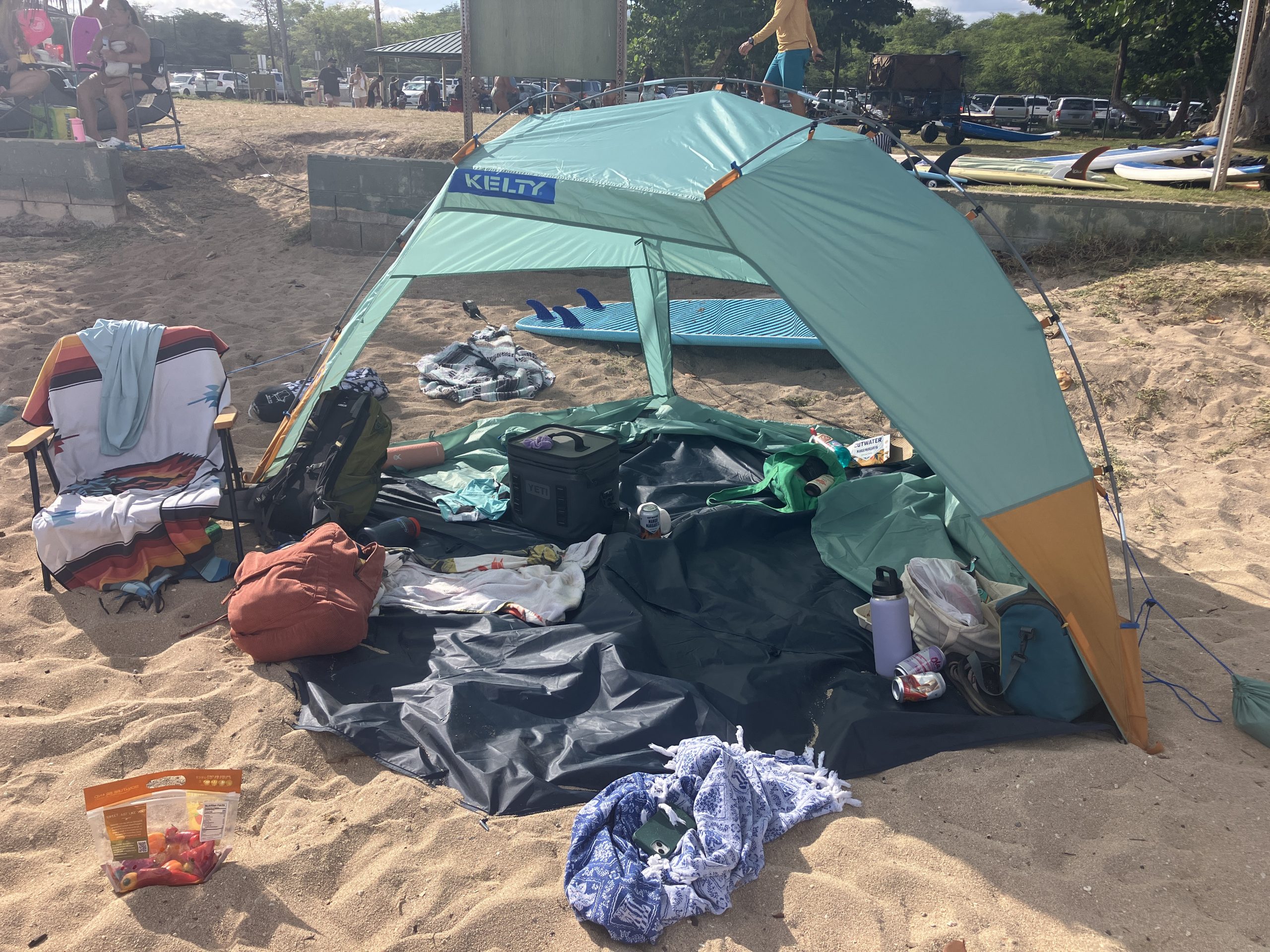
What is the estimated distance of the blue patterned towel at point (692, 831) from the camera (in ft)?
7.22

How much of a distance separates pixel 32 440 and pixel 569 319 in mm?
4029

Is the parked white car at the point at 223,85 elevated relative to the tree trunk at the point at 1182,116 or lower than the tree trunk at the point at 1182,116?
elevated

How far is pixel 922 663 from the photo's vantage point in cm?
307

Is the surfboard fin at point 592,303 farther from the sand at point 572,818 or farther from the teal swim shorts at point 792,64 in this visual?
the sand at point 572,818

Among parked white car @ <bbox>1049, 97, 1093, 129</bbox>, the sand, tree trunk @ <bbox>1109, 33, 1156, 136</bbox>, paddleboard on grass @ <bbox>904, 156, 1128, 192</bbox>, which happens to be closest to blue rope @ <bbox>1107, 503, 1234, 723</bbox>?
the sand

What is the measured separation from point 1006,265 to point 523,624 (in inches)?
218

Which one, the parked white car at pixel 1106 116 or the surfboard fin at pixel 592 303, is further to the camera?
the parked white car at pixel 1106 116

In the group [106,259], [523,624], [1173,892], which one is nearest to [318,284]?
[106,259]

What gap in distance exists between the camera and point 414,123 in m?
11.8

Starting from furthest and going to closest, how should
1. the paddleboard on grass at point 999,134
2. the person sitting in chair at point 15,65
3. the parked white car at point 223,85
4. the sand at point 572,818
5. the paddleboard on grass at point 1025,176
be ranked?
the parked white car at point 223,85, the paddleboard on grass at point 999,134, the person sitting in chair at point 15,65, the paddleboard on grass at point 1025,176, the sand at point 572,818

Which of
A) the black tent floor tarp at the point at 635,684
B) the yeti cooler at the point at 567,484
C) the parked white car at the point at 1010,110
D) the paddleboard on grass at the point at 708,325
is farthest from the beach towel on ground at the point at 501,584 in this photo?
the parked white car at the point at 1010,110

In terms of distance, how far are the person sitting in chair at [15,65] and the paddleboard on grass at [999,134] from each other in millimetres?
12352

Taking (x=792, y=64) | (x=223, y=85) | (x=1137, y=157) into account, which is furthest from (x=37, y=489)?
(x=223, y=85)

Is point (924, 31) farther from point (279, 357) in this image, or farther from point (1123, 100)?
point (279, 357)
